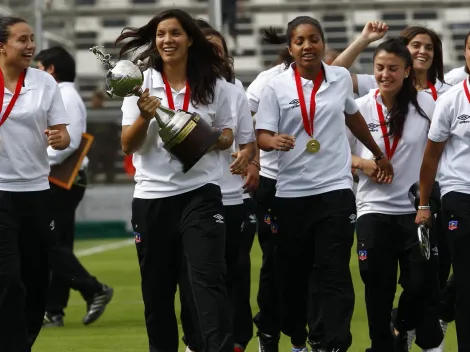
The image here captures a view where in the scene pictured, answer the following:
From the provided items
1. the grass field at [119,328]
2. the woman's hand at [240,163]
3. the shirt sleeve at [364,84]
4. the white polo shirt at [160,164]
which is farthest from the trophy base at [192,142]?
the grass field at [119,328]

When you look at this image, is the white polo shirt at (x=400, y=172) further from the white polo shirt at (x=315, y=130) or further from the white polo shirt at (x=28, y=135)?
the white polo shirt at (x=28, y=135)

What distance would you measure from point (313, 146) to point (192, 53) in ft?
3.30

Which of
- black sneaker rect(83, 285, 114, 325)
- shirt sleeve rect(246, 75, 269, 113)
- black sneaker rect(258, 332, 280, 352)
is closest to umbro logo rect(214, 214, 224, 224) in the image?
black sneaker rect(258, 332, 280, 352)

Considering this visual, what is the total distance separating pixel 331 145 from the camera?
8117 mm

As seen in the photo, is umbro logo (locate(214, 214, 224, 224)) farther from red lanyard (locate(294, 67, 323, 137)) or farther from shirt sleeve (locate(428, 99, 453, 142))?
shirt sleeve (locate(428, 99, 453, 142))

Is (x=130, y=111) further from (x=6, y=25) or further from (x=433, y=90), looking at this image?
(x=433, y=90)

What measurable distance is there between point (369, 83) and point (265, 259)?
4.67 ft

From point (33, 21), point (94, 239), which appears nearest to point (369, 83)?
point (94, 239)

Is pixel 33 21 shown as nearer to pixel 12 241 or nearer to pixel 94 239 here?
pixel 94 239

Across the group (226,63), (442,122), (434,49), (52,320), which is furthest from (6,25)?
(52,320)

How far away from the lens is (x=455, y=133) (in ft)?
25.1

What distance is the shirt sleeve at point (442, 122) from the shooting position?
7.64m

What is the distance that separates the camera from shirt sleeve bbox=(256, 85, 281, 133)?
26.6 feet

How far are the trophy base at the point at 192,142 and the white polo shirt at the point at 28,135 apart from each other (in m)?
1.11
